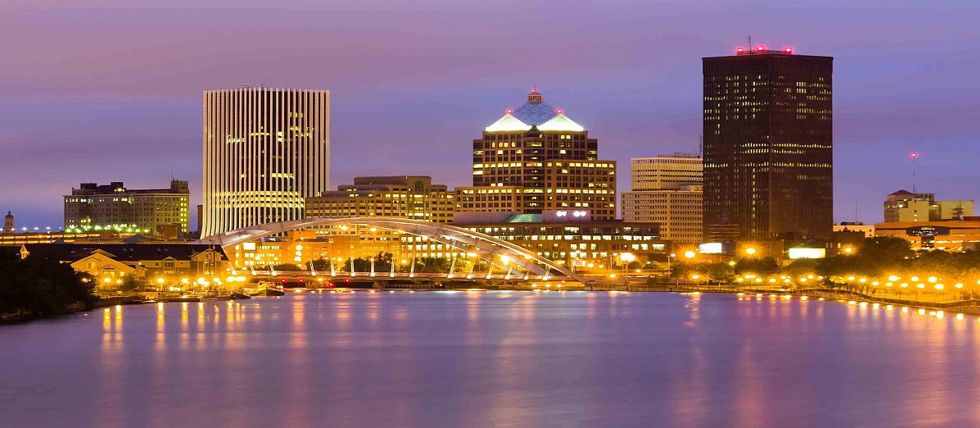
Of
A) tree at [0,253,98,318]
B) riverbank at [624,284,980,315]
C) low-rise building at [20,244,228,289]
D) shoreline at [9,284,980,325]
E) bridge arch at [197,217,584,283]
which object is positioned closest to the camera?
tree at [0,253,98,318]

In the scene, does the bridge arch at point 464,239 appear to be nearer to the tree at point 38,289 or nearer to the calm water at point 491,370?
the tree at point 38,289

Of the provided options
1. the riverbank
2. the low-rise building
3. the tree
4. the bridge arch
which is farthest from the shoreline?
the low-rise building

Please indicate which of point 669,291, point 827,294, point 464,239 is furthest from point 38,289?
point 669,291

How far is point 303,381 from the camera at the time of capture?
67688 mm

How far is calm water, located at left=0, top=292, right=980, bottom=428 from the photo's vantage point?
57594 millimetres

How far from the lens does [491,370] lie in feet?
239

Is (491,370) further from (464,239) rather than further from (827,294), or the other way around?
(464,239)

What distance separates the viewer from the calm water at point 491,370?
57594 mm

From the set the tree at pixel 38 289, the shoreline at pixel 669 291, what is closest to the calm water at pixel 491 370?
the tree at pixel 38 289

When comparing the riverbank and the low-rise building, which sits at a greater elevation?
the low-rise building

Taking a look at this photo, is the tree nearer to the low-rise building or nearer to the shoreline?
the shoreline

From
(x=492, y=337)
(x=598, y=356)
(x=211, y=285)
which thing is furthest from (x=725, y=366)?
(x=211, y=285)

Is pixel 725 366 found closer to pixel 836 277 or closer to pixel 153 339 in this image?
pixel 153 339

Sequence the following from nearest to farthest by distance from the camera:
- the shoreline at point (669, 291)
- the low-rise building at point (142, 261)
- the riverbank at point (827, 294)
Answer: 1. the shoreline at point (669, 291)
2. the riverbank at point (827, 294)
3. the low-rise building at point (142, 261)
